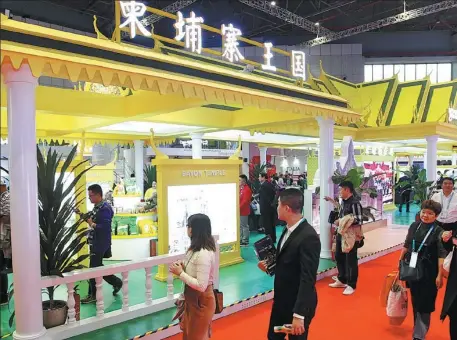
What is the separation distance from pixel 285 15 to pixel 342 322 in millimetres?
12357

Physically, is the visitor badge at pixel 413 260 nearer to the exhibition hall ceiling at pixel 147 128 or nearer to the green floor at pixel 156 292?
the green floor at pixel 156 292

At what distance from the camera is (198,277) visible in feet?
7.97

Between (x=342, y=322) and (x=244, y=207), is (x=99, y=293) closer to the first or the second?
(x=342, y=322)

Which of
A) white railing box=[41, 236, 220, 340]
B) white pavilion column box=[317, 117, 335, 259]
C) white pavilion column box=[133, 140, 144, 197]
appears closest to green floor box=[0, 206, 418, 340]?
white railing box=[41, 236, 220, 340]

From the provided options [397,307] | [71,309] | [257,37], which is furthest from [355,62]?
[71,309]

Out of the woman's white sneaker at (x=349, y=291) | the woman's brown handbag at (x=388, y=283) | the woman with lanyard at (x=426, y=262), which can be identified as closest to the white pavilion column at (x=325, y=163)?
the woman's white sneaker at (x=349, y=291)

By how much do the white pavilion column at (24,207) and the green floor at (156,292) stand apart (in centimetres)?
72

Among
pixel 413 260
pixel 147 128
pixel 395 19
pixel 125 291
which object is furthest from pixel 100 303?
pixel 395 19

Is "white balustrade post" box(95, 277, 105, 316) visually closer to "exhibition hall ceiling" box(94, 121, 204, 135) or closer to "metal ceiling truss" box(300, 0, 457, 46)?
"exhibition hall ceiling" box(94, 121, 204, 135)

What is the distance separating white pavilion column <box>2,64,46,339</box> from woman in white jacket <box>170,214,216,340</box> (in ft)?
3.53

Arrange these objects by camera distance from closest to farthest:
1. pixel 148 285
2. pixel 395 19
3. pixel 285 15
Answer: pixel 148 285 → pixel 285 15 → pixel 395 19

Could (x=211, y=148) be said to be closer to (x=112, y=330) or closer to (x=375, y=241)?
(x=375, y=241)

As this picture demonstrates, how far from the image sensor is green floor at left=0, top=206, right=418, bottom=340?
11.4ft

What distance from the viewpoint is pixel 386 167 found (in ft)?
43.3
